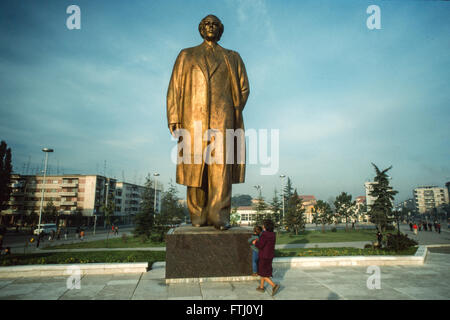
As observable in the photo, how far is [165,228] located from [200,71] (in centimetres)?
2175

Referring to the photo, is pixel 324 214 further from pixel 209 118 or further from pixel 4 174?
pixel 4 174

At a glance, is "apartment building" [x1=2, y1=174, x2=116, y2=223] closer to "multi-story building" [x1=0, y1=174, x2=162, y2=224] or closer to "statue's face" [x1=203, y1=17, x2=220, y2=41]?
"multi-story building" [x1=0, y1=174, x2=162, y2=224]

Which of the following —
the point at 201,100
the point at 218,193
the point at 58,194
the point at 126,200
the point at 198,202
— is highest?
the point at 201,100

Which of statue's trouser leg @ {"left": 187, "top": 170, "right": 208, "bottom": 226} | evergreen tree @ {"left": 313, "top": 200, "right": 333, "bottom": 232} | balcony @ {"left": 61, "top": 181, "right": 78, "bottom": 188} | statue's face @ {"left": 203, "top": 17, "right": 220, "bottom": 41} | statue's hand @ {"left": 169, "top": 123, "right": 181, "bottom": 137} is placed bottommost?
evergreen tree @ {"left": 313, "top": 200, "right": 333, "bottom": 232}

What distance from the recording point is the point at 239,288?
15.3 ft

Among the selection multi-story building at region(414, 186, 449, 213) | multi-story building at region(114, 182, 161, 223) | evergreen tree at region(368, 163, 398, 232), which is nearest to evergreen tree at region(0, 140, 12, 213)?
multi-story building at region(114, 182, 161, 223)

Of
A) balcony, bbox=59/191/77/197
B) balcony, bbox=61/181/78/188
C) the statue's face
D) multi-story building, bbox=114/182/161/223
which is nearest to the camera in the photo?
the statue's face

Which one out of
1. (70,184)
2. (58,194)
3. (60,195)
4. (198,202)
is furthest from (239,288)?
(58,194)

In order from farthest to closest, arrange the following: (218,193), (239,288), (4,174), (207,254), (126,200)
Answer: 1. (126,200)
2. (4,174)
3. (218,193)
4. (207,254)
5. (239,288)

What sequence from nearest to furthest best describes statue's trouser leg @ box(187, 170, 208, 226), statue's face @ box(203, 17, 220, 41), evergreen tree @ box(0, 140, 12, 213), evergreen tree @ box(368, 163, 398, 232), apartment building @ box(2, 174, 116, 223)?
statue's trouser leg @ box(187, 170, 208, 226), statue's face @ box(203, 17, 220, 41), evergreen tree @ box(368, 163, 398, 232), evergreen tree @ box(0, 140, 12, 213), apartment building @ box(2, 174, 116, 223)

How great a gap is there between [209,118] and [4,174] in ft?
155

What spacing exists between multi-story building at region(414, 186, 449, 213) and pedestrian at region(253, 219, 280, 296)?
166709 millimetres

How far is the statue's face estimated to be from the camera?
5918mm
